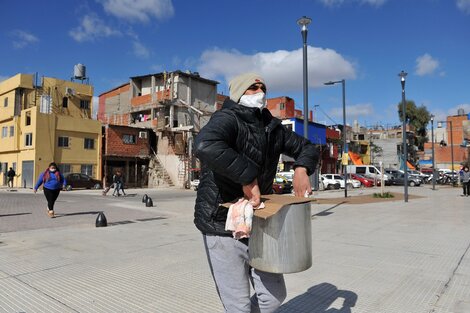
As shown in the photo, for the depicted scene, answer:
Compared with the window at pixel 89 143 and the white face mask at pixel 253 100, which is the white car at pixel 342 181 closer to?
the window at pixel 89 143

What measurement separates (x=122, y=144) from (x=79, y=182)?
23.1 feet

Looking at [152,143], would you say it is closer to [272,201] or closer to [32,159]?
[32,159]

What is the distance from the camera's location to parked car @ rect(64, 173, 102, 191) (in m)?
31.2

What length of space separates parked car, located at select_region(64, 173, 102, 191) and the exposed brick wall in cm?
427

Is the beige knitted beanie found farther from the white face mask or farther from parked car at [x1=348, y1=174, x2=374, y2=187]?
parked car at [x1=348, y1=174, x2=374, y2=187]

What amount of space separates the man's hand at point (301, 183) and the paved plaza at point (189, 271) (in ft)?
6.17

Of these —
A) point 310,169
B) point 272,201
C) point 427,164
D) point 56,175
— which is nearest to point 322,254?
point 310,169

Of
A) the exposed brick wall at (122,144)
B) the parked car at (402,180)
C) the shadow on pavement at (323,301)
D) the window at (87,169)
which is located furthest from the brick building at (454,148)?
the shadow on pavement at (323,301)

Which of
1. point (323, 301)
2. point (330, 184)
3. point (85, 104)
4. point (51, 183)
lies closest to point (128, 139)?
point (85, 104)

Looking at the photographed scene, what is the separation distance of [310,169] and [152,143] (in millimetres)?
39252

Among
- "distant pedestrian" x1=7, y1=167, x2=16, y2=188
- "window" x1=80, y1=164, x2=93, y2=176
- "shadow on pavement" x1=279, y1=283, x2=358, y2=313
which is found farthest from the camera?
"window" x1=80, y1=164, x2=93, y2=176

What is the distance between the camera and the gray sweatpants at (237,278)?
7.93 ft

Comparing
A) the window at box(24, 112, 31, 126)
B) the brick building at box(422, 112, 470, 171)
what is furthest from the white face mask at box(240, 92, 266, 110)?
the brick building at box(422, 112, 470, 171)

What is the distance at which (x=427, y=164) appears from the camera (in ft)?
269
